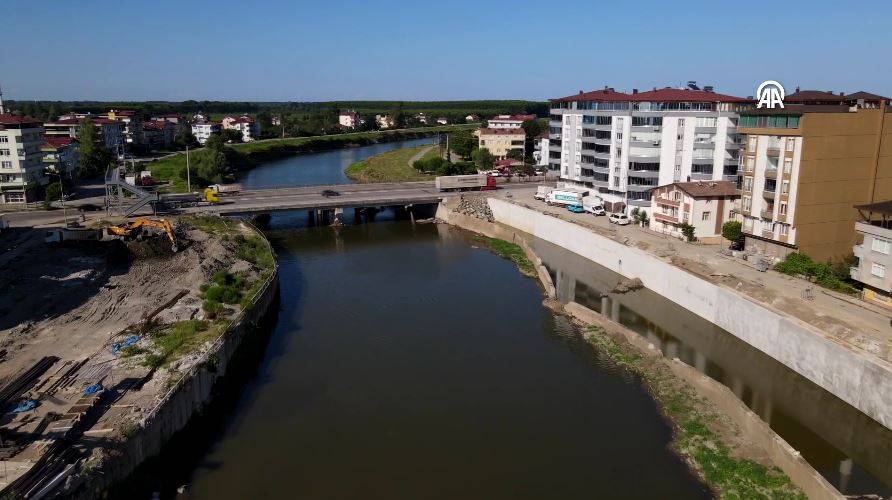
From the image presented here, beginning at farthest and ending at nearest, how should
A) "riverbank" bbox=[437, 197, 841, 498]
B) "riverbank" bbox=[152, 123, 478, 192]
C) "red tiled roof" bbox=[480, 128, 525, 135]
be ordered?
"red tiled roof" bbox=[480, 128, 525, 135] → "riverbank" bbox=[152, 123, 478, 192] → "riverbank" bbox=[437, 197, 841, 498]

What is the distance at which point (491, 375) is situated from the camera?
25.3 meters

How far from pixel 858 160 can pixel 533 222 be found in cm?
2263

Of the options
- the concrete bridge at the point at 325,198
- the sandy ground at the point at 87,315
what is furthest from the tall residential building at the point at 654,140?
the sandy ground at the point at 87,315

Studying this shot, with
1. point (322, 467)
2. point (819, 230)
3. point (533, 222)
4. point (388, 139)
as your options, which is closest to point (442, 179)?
point (533, 222)

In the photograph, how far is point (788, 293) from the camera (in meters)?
28.3

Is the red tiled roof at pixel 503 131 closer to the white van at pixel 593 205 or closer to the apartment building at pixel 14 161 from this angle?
the white van at pixel 593 205

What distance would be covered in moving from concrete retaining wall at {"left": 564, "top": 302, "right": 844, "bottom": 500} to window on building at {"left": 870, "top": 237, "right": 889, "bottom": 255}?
10054mm

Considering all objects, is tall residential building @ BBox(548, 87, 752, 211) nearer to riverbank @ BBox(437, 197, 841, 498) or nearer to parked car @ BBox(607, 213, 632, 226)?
parked car @ BBox(607, 213, 632, 226)

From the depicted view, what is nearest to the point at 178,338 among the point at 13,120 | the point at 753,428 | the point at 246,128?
the point at 753,428

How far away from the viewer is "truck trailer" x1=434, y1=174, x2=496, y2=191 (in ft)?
199

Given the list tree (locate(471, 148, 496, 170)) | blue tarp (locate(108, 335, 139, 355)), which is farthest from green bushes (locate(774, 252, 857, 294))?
tree (locate(471, 148, 496, 170))

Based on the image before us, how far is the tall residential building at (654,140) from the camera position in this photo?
44.2m

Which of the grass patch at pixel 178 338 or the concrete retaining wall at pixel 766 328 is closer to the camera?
the concrete retaining wall at pixel 766 328

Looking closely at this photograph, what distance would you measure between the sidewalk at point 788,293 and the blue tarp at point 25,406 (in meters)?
27.0
